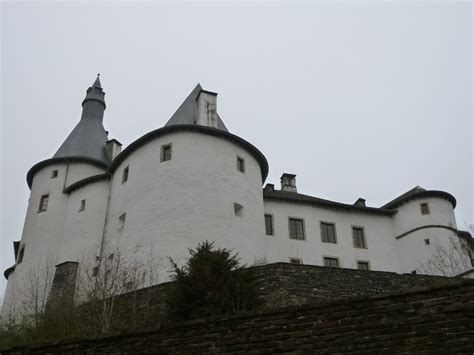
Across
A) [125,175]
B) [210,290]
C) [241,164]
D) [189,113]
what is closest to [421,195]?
[241,164]

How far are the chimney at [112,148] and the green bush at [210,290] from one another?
71.5ft

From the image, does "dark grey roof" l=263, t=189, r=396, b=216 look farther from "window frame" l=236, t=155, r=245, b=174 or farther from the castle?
"window frame" l=236, t=155, r=245, b=174

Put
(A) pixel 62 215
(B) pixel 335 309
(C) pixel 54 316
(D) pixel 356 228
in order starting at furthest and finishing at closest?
(D) pixel 356 228 → (A) pixel 62 215 → (C) pixel 54 316 → (B) pixel 335 309

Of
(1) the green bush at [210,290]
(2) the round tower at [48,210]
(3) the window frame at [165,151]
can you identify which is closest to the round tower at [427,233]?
(3) the window frame at [165,151]

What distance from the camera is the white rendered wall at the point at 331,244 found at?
29.0 meters

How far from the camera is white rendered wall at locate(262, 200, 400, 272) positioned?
29016 millimetres

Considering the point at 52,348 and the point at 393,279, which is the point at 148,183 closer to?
the point at 393,279

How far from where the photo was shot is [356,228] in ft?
105

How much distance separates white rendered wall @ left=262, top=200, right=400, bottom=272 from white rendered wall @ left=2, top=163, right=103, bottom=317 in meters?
11.5

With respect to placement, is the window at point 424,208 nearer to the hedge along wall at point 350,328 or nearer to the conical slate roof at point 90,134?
the conical slate roof at point 90,134

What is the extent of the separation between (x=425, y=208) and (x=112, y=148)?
20.2 meters

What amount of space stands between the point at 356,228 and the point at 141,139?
1402 centimetres

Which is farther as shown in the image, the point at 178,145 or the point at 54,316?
the point at 178,145

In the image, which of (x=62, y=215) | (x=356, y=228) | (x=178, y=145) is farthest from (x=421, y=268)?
(x=62, y=215)
